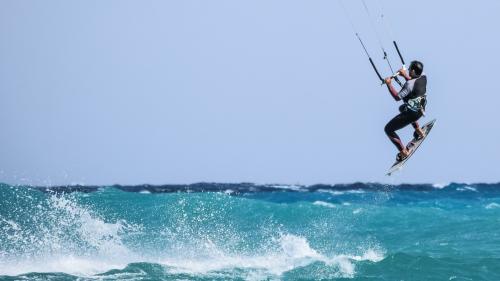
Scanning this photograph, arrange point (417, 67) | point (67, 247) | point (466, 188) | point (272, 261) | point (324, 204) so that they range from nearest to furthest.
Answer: point (417, 67), point (272, 261), point (67, 247), point (324, 204), point (466, 188)

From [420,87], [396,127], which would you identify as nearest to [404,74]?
[420,87]

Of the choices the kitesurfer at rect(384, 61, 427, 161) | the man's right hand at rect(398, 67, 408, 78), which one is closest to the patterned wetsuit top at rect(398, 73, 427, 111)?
the kitesurfer at rect(384, 61, 427, 161)

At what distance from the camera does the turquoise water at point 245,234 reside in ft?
57.8

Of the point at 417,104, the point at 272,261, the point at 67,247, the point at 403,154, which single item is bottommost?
the point at 272,261

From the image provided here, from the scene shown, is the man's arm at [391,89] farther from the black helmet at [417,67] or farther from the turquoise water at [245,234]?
the turquoise water at [245,234]

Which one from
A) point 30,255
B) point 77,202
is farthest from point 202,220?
point 30,255

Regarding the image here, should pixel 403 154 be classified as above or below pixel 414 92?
below

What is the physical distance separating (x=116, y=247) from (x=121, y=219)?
714 centimetres

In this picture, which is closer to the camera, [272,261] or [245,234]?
[272,261]

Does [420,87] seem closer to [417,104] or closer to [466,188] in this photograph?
[417,104]

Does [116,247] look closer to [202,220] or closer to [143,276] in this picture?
[143,276]

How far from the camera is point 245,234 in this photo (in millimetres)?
24000

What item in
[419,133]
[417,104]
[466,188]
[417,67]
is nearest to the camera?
[417,67]

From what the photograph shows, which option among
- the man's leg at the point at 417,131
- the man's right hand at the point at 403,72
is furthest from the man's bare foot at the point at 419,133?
the man's right hand at the point at 403,72
